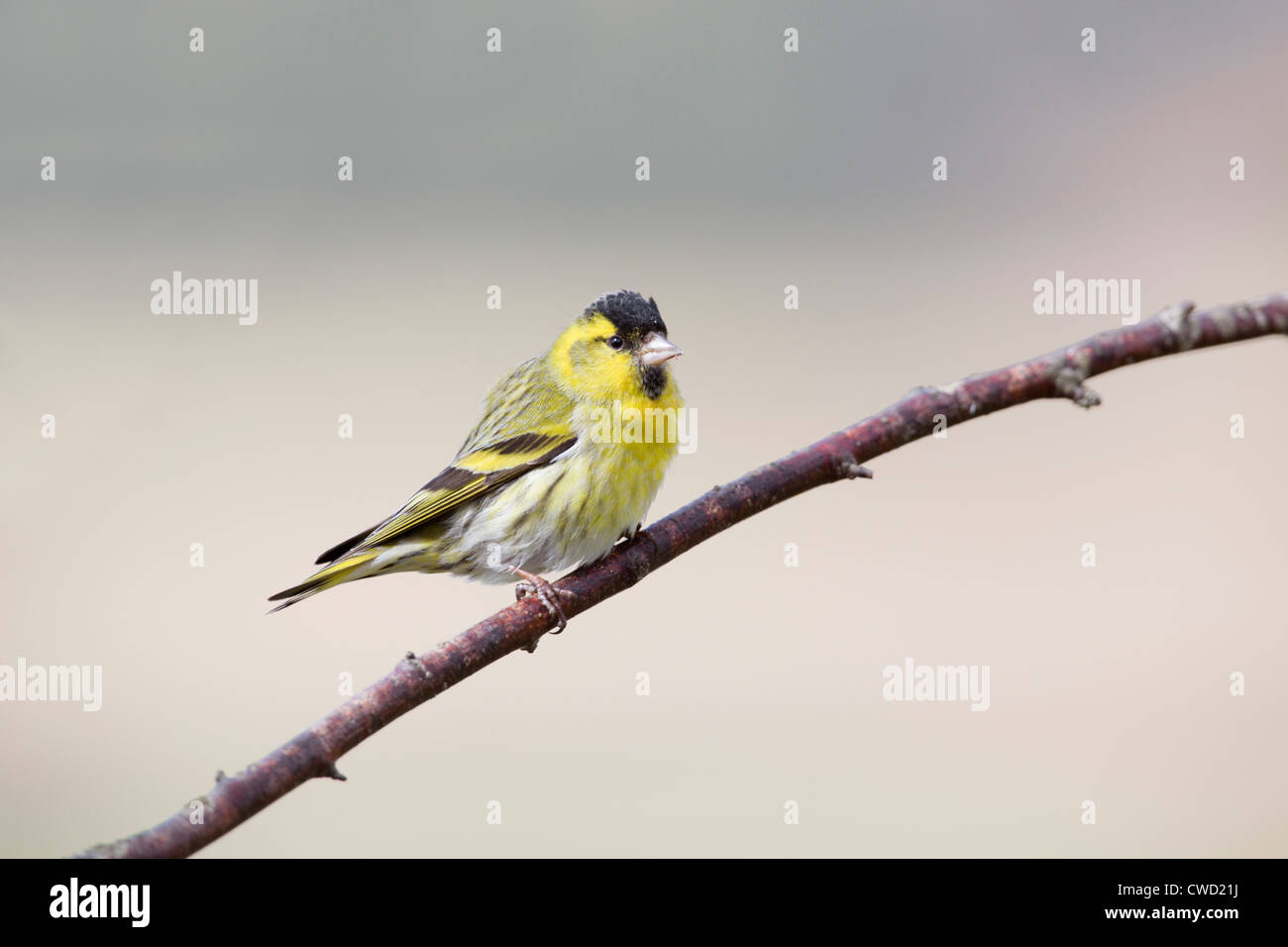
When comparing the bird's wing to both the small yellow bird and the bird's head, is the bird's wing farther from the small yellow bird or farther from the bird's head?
the bird's head

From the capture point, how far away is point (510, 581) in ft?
12.7

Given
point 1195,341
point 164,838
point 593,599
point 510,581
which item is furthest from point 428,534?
point 1195,341

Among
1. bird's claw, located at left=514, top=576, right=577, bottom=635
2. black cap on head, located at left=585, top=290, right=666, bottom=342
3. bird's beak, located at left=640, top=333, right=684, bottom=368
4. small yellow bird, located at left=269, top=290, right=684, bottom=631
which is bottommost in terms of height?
bird's claw, located at left=514, top=576, right=577, bottom=635

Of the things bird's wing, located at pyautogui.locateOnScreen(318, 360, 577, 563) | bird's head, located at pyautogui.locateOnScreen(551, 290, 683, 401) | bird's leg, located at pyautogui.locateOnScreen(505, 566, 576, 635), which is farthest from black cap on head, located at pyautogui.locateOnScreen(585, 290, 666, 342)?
bird's leg, located at pyautogui.locateOnScreen(505, 566, 576, 635)

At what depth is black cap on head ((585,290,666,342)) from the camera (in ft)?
13.0

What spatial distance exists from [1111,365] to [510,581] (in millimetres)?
1997

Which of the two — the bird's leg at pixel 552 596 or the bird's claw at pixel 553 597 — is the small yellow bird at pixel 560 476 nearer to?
the bird's leg at pixel 552 596

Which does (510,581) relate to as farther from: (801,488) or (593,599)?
(801,488)

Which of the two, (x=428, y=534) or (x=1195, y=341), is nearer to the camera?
(x=1195, y=341)

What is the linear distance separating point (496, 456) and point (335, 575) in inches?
27.0

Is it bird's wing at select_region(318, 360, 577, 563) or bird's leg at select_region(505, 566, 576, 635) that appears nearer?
bird's leg at select_region(505, 566, 576, 635)

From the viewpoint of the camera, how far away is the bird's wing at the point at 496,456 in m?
→ 3.83
